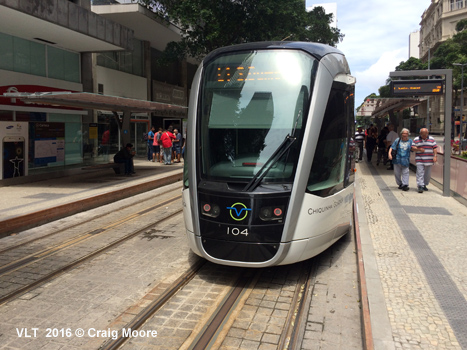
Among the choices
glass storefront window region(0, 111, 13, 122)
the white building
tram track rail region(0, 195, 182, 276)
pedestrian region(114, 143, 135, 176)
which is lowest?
tram track rail region(0, 195, 182, 276)

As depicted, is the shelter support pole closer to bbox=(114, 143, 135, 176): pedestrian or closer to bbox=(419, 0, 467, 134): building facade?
bbox=(114, 143, 135, 176): pedestrian

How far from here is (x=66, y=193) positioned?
11477mm

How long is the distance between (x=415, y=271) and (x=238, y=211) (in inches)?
95.2

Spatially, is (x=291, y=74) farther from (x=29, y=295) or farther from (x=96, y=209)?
(x=96, y=209)

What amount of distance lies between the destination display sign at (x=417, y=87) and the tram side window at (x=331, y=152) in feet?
22.6

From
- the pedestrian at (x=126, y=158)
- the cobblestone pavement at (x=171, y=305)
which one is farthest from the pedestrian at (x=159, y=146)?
the cobblestone pavement at (x=171, y=305)

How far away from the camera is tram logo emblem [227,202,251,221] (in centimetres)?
496

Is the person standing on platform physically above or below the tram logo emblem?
above

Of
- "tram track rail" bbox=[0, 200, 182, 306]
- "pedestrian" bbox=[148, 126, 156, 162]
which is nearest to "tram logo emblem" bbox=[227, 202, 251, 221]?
"tram track rail" bbox=[0, 200, 182, 306]

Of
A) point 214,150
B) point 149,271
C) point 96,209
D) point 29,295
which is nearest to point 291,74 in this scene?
point 214,150

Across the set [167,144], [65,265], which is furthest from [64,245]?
[167,144]

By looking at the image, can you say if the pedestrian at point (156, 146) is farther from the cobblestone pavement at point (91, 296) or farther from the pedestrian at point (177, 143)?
the cobblestone pavement at point (91, 296)

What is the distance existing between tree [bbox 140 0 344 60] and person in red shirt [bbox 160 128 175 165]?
4.90 metres

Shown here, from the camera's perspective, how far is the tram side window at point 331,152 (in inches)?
208
